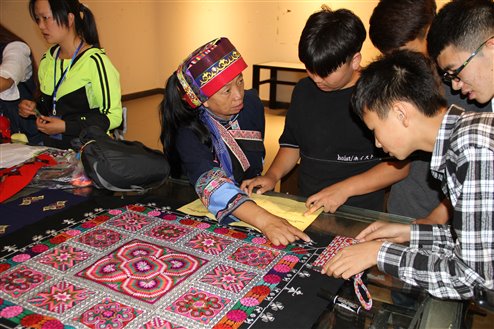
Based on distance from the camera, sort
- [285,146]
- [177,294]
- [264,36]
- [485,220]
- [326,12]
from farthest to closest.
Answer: [264,36], [285,146], [326,12], [177,294], [485,220]

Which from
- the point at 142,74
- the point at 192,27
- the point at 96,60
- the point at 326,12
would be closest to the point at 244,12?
the point at 192,27

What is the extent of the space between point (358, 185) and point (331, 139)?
295 millimetres

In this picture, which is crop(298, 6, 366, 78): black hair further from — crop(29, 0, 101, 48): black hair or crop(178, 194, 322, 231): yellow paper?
crop(29, 0, 101, 48): black hair

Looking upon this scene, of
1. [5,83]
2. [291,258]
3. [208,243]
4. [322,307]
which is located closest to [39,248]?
[208,243]

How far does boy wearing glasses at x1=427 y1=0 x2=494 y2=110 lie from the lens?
1.36 m

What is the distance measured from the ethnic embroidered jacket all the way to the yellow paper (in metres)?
0.05

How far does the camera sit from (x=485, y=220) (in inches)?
37.2

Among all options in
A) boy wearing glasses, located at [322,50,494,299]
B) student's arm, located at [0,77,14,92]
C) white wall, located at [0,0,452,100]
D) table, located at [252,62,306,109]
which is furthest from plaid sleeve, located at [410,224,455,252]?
table, located at [252,62,306,109]

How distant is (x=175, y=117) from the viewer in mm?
1803

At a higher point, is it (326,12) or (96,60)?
(326,12)

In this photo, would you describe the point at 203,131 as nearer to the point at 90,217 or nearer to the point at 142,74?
the point at 90,217

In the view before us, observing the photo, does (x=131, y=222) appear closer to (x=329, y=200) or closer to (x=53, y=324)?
(x=53, y=324)

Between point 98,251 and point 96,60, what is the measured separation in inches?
53.4

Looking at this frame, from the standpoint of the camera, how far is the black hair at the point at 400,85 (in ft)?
3.81
